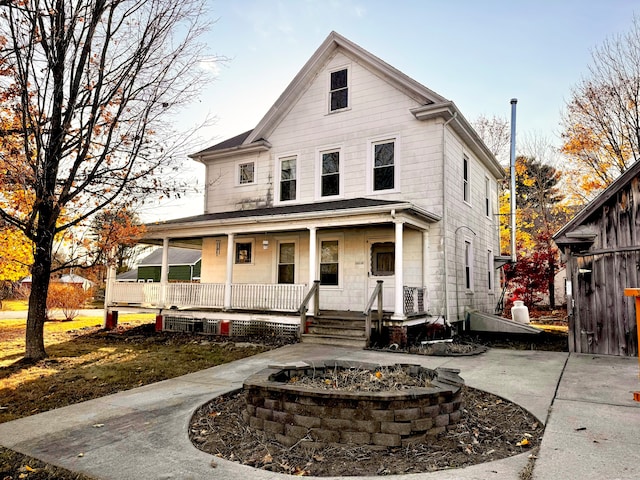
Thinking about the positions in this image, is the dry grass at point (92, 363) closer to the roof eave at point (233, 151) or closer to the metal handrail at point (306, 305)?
the metal handrail at point (306, 305)

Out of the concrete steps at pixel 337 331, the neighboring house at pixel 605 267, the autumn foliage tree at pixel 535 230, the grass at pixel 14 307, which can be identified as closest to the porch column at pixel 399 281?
the concrete steps at pixel 337 331

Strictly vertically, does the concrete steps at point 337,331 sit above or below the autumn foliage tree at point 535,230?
below

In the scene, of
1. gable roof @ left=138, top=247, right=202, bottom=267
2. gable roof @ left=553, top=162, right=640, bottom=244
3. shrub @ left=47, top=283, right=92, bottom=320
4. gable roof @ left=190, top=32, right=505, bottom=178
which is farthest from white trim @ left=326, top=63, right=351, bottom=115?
gable roof @ left=138, top=247, right=202, bottom=267

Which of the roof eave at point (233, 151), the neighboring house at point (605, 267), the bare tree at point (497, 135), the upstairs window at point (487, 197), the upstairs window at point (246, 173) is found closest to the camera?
the neighboring house at point (605, 267)

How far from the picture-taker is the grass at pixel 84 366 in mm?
5316

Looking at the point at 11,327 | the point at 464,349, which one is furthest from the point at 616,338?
the point at 11,327

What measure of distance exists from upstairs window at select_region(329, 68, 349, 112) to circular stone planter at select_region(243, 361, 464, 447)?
11.0 m

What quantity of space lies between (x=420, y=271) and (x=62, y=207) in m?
8.79

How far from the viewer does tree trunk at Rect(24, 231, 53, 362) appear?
8.59m

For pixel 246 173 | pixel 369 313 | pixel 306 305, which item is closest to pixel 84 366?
pixel 306 305

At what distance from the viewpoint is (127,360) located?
29.3 ft

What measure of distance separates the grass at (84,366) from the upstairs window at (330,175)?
5494mm

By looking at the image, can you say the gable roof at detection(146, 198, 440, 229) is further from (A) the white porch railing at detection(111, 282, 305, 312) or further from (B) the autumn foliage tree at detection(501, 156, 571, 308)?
(B) the autumn foliage tree at detection(501, 156, 571, 308)

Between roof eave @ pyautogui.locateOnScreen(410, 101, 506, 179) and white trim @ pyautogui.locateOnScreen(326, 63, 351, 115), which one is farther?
white trim @ pyautogui.locateOnScreen(326, 63, 351, 115)
